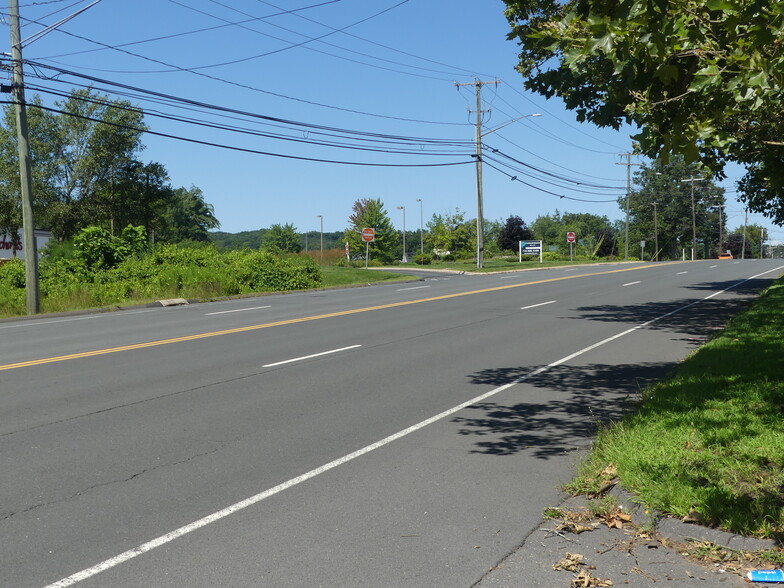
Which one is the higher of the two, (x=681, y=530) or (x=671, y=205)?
(x=671, y=205)

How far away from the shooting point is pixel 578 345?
43.4 feet

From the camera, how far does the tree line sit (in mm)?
57312

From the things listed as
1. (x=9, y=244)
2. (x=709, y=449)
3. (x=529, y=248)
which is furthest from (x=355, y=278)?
(x=9, y=244)

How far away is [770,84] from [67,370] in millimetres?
9426

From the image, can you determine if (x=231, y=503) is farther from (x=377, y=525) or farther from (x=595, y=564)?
(x=595, y=564)

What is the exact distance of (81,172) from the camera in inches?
2349

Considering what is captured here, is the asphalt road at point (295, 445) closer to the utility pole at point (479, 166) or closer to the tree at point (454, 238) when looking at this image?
the utility pole at point (479, 166)

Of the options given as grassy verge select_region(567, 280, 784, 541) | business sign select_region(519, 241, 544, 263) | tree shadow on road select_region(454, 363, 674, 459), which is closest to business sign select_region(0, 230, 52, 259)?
business sign select_region(519, 241, 544, 263)

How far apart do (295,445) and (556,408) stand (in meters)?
3.09

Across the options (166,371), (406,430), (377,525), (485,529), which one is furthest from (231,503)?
(166,371)

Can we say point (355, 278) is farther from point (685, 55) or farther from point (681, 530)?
point (681, 530)

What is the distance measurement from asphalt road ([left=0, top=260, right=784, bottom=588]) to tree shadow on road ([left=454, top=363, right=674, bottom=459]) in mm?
40

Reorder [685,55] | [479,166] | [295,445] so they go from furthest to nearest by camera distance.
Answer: [479,166] → [295,445] → [685,55]

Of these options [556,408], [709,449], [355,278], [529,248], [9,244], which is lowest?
[556,408]
